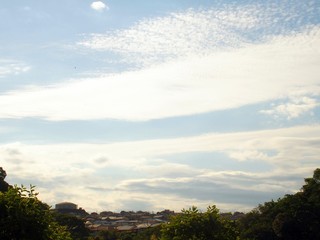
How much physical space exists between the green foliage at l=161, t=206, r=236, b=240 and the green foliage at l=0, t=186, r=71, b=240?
11.7 metres

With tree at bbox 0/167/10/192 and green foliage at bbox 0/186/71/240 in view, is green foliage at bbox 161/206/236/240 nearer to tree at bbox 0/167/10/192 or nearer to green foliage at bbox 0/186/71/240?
green foliage at bbox 0/186/71/240

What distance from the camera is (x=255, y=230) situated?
7425cm

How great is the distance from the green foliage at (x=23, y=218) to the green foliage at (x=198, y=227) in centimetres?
1172

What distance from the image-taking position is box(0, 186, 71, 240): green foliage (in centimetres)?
2411

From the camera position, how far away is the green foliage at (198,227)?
115ft

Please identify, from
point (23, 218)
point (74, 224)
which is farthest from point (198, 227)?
point (74, 224)

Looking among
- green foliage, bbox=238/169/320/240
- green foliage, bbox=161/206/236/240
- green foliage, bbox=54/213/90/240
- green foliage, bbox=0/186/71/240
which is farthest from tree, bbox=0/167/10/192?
green foliage, bbox=0/186/71/240

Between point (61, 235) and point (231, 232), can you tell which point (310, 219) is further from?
point (61, 235)

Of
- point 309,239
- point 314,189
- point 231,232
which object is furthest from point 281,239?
point 231,232

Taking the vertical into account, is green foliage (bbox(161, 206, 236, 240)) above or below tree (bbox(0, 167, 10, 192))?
below

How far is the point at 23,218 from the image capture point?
2444 cm

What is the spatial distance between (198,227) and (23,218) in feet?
48.3

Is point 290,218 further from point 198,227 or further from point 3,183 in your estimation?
point 3,183

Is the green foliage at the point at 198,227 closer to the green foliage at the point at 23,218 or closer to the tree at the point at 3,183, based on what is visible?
the green foliage at the point at 23,218
